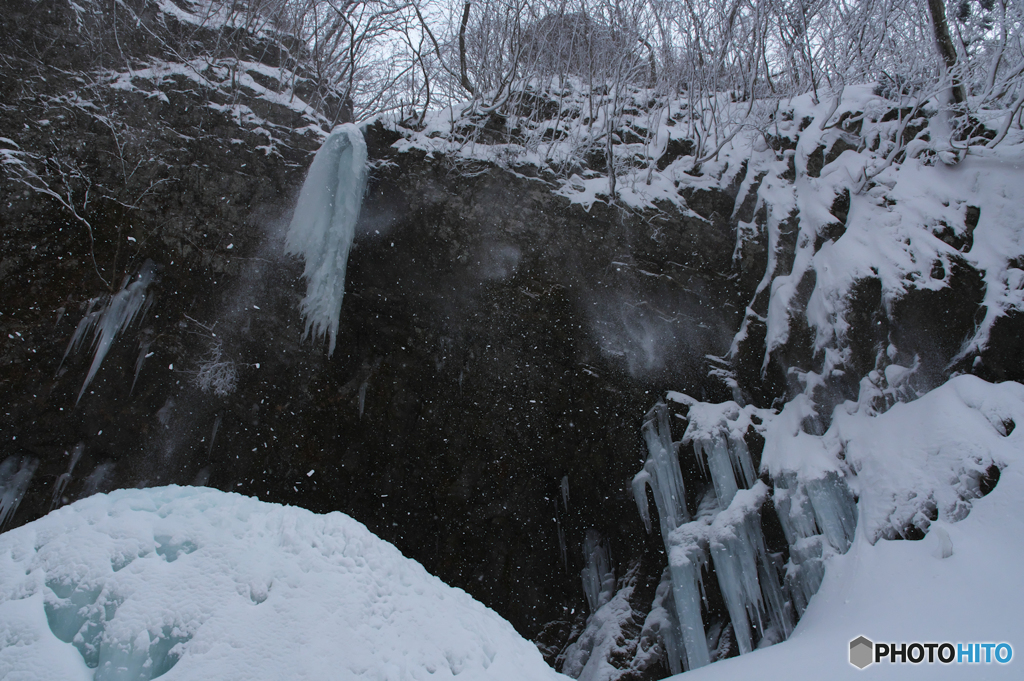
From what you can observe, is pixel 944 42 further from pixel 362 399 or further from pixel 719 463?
pixel 362 399

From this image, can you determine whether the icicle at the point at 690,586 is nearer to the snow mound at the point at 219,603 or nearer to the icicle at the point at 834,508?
the icicle at the point at 834,508

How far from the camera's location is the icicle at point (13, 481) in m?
5.41

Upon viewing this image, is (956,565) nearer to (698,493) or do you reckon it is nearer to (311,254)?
(698,493)

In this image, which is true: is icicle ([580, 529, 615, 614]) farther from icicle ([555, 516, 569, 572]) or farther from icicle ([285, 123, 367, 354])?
icicle ([285, 123, 367, 354])

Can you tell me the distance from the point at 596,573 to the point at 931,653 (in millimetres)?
3832

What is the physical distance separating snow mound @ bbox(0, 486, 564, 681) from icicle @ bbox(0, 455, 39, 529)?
13.7ft

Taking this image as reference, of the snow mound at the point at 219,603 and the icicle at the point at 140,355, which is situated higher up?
the snow mound at the point at 219,603

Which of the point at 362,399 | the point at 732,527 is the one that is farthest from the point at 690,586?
the point at 362,399

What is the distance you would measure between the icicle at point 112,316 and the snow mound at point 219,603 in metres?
3.85

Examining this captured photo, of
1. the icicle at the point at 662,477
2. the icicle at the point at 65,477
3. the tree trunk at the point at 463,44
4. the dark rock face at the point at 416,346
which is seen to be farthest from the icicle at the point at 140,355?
the icicle at the point at 662,477

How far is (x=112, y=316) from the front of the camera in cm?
577

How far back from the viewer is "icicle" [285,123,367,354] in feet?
20.6

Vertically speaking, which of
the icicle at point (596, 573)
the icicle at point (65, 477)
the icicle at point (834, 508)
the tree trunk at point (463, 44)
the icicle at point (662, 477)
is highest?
the tree trunk at point (463, 44)

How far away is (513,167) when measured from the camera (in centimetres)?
660
